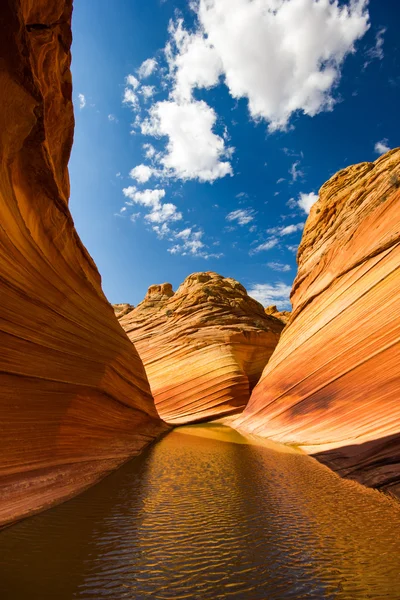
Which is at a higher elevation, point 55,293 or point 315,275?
point 315,275

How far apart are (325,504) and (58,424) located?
371 centimetres

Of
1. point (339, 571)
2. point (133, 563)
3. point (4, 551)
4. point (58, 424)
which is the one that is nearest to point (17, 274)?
point (58, 424)

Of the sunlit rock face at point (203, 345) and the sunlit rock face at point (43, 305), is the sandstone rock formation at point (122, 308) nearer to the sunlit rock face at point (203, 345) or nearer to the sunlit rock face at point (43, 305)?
the sunlit rock face at point (203, 345)

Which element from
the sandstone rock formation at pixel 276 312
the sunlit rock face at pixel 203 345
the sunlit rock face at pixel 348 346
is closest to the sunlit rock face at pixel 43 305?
the sunlit rock face at pixel 348 346

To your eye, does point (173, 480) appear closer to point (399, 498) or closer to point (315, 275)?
point (399, 498)

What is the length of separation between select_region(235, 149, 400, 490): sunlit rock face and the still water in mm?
1249

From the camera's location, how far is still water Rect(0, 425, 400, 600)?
2201mm

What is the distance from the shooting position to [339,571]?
239cm

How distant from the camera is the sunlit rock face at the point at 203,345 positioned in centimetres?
1628

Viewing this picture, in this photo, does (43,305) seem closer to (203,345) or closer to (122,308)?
(203,345)

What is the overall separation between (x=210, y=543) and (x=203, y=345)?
1548 cm

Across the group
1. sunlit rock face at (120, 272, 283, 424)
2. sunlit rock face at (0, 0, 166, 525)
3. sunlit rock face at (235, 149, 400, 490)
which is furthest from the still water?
sunlit rock face at (120, 272, 283, 424)

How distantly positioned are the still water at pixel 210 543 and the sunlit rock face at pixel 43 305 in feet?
2.11

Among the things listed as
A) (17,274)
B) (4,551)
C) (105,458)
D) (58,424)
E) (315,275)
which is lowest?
(4,551)
